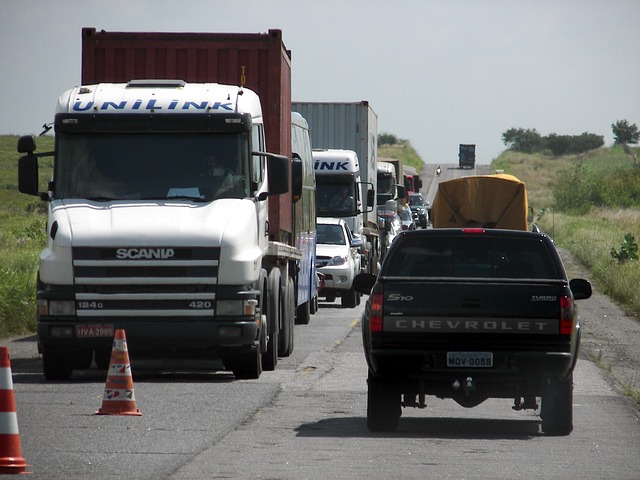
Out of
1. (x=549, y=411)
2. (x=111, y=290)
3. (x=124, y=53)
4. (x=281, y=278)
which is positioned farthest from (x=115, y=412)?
(x=124, y=53)

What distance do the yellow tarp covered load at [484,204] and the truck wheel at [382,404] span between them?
20.5m

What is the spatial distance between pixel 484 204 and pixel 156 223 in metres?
18.1

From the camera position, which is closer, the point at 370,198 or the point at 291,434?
the point at 291,434

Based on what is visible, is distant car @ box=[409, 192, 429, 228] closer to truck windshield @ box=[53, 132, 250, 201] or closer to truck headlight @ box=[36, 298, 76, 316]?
truck windshield @ box=[53, 132, 250, 201]

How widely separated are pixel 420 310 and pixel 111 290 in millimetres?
4747

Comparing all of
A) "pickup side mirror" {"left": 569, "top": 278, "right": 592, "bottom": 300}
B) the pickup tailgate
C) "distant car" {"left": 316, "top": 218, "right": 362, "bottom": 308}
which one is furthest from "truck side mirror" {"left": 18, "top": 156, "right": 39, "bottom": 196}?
"distant car" {"left": 316, "top": 218, "right": 362, "bottom": 308}

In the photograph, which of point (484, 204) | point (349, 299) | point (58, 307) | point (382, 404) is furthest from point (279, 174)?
point (484, 204)

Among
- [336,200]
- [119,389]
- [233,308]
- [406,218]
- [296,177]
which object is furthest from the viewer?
[406,218]

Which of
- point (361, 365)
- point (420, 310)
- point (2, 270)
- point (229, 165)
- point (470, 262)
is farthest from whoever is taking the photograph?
point (2, 270)

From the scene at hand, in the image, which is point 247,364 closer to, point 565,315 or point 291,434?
point 291,434

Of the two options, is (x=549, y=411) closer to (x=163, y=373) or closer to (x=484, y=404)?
(x=484, y=404)

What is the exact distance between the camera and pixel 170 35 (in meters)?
18.1

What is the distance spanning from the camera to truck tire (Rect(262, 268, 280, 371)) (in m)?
16.7

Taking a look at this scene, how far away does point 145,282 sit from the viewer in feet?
48.8
